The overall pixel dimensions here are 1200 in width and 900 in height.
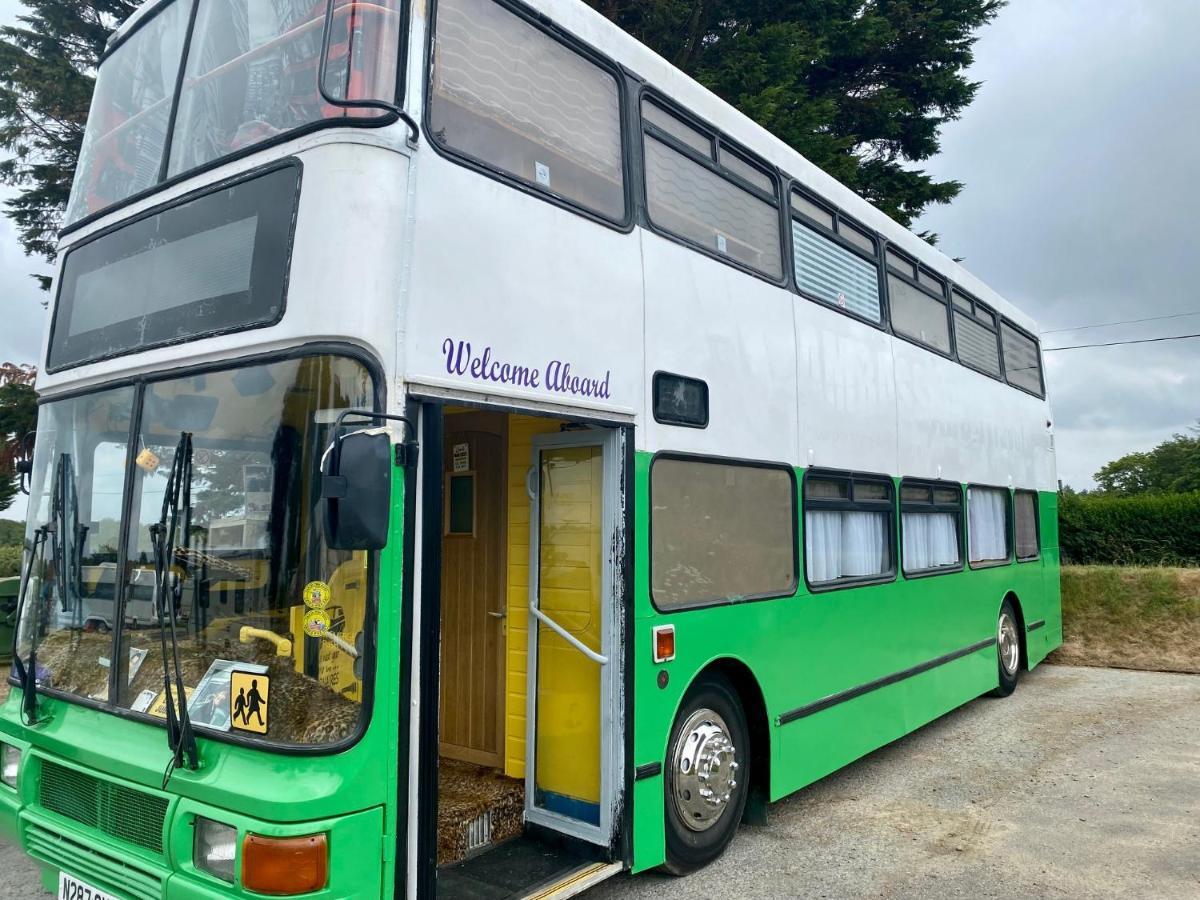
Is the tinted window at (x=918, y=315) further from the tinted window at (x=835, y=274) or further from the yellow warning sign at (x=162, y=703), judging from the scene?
the yellow warning sign at (x=162, y=703)

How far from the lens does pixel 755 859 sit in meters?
4.87

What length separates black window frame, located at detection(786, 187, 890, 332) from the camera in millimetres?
5773

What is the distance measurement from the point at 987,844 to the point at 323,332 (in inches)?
183

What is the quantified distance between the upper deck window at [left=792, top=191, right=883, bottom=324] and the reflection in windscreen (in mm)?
3575

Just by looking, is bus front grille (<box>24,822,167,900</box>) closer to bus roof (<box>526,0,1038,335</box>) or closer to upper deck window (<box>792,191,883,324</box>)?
bus roof (<box>526,0,1038,335</box>)

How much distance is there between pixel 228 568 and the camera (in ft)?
10.1

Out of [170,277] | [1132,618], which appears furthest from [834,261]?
[1132,618]

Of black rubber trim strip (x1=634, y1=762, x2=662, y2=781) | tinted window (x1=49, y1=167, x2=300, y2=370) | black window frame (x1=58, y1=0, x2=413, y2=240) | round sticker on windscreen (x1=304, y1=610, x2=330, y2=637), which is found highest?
black window frame (x1=58, y1=0, x2=413, y2=240)

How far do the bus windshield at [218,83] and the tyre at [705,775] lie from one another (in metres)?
3.18

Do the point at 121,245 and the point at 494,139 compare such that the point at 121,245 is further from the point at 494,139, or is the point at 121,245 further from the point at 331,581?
the point at 331,581

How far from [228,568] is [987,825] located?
4.76m

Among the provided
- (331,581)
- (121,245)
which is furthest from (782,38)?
(331,581)

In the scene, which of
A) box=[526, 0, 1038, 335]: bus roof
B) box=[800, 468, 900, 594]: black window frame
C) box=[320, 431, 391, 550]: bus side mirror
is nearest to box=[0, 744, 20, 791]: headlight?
box=[320, 431, 391, 550]: bus side mirror

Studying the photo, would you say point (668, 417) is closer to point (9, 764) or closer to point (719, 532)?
point (719, 532)
